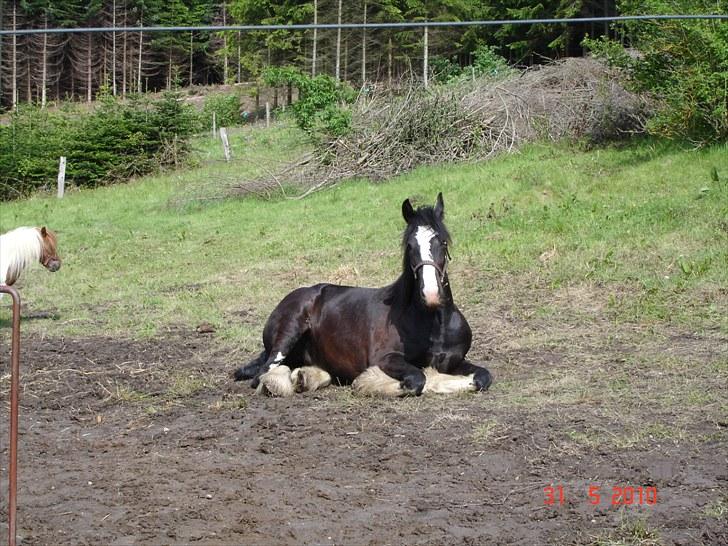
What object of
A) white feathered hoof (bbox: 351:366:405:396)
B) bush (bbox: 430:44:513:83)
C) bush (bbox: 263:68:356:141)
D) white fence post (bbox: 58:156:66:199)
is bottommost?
white fence post (bbox: 58:156:66:199)

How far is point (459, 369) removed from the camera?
7.46 m

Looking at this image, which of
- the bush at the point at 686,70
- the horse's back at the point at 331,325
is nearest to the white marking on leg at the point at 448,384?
the horse's back at the point at 331,325

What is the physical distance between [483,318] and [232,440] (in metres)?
4.73

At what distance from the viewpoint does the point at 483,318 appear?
33.6 feet

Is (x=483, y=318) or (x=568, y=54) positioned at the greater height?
(x=568, y=54)

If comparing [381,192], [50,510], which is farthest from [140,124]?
[50,510]

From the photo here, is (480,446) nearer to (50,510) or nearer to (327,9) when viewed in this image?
(50,510)

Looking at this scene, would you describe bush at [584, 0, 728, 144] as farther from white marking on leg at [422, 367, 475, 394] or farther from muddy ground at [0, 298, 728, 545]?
white marking on leg at [422, 367, 475, 394]

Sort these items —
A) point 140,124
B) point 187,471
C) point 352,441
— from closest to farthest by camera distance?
point 187,471 < point 352,441 < point 140,124

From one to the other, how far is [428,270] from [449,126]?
1452cm

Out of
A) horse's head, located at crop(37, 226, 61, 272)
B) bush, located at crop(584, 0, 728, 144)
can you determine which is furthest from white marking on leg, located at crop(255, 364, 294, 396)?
bush, located at crop(584, 0, 728, 144)

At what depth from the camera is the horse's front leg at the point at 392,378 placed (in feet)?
23.2
